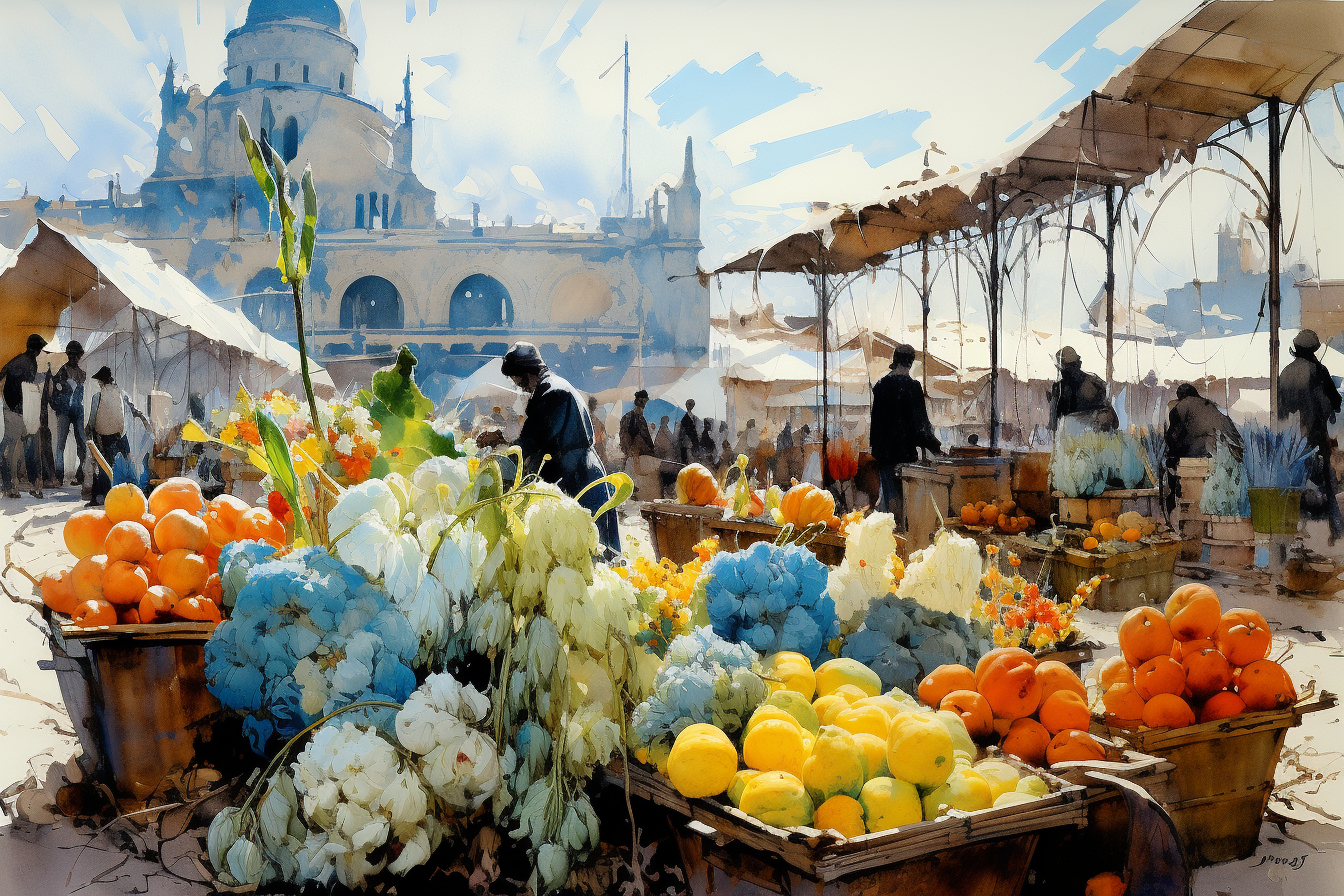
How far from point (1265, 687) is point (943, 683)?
2.81ft

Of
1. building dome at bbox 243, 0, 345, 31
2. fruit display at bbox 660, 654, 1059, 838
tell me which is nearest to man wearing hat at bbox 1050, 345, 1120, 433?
fruit display at bbox 660, 654, 1059, 838

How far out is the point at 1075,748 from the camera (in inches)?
68.1

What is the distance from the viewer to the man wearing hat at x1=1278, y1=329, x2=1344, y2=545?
18.5 feet

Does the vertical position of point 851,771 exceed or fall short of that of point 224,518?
it falls short

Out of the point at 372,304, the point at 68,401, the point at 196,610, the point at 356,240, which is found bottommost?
the point at 196,610

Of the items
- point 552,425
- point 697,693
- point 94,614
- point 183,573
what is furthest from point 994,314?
point 94,614

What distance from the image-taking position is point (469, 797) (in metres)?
1.62

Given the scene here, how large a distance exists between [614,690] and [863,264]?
7.33 meters

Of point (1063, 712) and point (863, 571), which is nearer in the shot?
point (1063, 712)

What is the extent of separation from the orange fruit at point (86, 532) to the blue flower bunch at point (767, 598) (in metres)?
1.88

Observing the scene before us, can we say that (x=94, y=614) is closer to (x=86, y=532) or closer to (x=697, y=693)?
(x=86, y=532)

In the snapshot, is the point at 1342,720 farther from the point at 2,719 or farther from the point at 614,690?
the point at 2,719

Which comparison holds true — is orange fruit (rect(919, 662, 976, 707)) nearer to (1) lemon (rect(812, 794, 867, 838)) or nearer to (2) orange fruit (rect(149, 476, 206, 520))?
(1) lemon (rect(812, 794, 867, 838))

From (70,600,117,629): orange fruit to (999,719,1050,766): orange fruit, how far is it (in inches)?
92.5
